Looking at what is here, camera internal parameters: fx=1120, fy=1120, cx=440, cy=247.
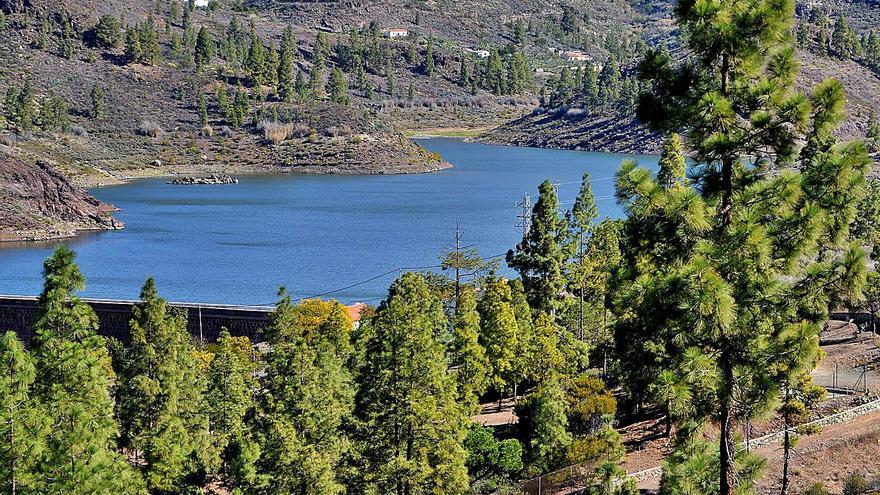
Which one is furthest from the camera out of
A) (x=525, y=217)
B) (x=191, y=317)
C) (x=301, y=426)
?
(x=191, y=317)

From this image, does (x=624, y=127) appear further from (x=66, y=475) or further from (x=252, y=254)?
(x=66, y=475)

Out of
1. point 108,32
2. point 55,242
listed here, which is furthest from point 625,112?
point 55,242

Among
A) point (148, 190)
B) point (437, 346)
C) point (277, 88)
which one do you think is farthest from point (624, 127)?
point (437, 346)

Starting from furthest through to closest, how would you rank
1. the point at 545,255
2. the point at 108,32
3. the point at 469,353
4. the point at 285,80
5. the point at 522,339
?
the point at 108,32 < the point at 285,80 < the point at 545,255 < the point at 522,339 < the point at 469,353

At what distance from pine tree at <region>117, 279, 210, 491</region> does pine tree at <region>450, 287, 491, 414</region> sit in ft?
30.7

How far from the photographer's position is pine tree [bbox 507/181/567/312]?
41625mm

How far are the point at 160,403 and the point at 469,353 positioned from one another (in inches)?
438

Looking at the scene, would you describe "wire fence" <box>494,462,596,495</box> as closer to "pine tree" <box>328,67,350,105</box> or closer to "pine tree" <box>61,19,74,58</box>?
"pine tree" <box>328,67,350,105</box>

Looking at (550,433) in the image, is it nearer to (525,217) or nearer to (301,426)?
(301,426)

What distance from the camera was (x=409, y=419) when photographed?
2661 cm

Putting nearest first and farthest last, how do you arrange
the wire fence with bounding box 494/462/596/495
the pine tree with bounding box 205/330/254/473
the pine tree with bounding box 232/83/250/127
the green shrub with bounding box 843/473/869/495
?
the green shrub with bounding box 843/473/869/495, the wire fence with bounding box 494/462/596/495, the pine tree with bounding box 205/330/254/473, the pine tree with bounding box 232/83/250/127

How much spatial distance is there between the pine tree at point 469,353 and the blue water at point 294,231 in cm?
2578

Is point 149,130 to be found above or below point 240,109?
below

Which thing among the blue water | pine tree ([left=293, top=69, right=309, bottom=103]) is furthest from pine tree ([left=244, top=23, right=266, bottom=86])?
the blue water
